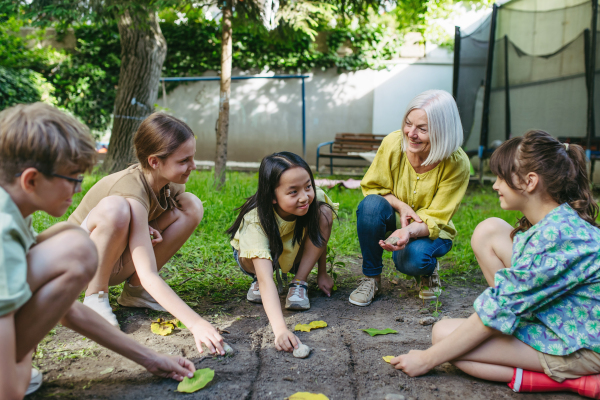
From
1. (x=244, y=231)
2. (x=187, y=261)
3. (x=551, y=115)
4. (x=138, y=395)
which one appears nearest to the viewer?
(x=138, y=395)

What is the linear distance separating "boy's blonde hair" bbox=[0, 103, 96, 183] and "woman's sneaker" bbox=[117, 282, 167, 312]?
1046 millimetres

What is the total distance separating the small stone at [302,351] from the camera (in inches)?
66.1

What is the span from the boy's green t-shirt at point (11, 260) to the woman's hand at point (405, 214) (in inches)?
63.0

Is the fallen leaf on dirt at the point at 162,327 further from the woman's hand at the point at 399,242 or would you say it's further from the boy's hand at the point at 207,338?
the woman's hand at the point at 399,242

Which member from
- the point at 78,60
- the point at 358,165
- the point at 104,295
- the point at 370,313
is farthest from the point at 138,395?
the point at 78,60

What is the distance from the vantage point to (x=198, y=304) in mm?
2223

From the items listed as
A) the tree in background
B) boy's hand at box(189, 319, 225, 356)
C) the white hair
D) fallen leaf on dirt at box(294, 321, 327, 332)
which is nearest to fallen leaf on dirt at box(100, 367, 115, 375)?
boy's hand at box(189, 319, 225, 356)

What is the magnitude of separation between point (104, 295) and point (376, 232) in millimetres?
1271

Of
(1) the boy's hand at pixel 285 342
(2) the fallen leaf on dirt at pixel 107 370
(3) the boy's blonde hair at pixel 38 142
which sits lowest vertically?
(2) the fallen leaf on dirt at pixel 107 370

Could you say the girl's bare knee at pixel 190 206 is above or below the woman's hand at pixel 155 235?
above

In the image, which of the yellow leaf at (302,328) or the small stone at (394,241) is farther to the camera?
the small stone at (394,241)

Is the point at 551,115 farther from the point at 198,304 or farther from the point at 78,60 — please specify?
the point at 78,60

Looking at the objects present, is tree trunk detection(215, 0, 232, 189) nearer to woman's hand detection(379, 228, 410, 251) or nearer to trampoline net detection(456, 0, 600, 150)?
woman's hand detection(379, 228, 410, 251)

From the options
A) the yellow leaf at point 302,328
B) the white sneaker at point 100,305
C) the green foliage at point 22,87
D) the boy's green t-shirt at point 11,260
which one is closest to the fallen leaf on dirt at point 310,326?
the yellow leaf at point 302,328
